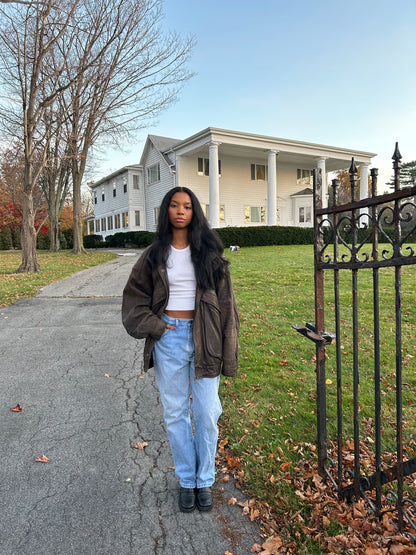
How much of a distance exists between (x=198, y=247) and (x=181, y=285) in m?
0.28

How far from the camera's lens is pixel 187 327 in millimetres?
2312

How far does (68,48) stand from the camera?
47.2ft

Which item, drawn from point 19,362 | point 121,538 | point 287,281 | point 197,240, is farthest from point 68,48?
point 121,538

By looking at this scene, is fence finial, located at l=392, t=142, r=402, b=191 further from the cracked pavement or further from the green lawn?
the cracked pavement

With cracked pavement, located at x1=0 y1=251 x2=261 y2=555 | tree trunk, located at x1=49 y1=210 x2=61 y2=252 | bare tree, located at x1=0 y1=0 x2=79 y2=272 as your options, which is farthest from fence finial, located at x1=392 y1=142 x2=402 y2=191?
tree trunk, located at x1=49 y1=210 x2=61 y2=252

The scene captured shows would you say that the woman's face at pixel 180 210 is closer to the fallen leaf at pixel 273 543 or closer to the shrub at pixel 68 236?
the fallen leaf at pixel 273 543

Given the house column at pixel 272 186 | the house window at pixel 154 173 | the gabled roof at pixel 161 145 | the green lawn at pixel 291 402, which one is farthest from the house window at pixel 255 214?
the green lawn at pixel 291 402

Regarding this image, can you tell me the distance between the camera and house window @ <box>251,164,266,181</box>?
27.4 m

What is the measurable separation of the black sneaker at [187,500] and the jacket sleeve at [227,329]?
821 millimetres

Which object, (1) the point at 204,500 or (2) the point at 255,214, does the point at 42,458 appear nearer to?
(1) the point at 204,500

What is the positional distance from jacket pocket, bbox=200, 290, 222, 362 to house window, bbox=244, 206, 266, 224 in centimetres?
2547

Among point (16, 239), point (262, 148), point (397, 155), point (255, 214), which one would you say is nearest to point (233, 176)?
point (255, 214)

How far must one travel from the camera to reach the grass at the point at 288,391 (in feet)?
9.29

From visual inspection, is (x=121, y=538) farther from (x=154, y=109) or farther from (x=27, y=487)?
(x=154, y=109)
